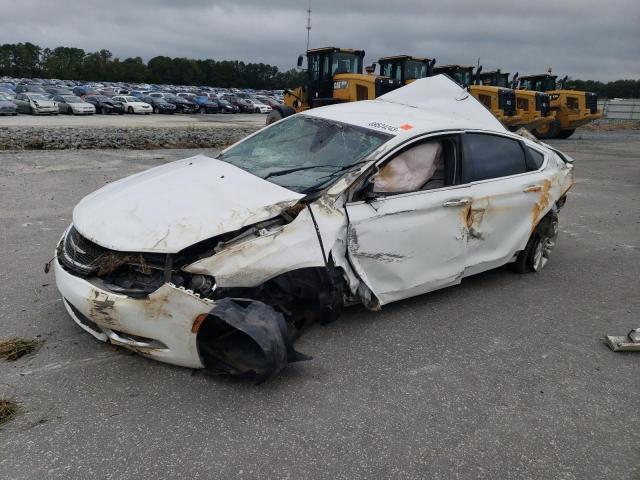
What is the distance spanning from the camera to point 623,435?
285 cm

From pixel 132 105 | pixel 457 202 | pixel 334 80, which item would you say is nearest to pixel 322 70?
pixel 334 80

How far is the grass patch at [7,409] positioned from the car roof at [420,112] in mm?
3025

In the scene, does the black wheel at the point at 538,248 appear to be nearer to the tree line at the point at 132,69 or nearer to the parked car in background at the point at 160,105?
the parked car in background at the point at 160,105

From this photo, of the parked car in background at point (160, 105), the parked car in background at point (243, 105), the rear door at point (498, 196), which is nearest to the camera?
the rear door at point (498, 196)

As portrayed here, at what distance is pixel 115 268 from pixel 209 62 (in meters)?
135

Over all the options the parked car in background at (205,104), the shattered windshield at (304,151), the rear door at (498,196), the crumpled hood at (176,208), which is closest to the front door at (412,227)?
the rear door at (498,196)

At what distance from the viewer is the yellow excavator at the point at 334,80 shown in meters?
18.0

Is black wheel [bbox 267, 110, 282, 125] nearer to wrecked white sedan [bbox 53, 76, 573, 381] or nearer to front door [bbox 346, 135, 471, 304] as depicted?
wrecked white sedan [bbox 53, 76, 573, 381]

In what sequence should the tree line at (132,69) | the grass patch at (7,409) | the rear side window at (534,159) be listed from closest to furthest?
1. the grass patch at (7,409)
2. the rear side window at (534,159)
3. the tree line at (132,69)

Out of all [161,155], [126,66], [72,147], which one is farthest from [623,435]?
[126,66]

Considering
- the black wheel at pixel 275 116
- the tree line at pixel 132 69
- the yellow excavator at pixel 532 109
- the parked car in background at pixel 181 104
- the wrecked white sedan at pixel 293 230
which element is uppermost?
the tree line at pixel 132 69

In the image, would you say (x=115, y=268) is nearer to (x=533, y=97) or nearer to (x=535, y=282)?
(x=535, y=282)

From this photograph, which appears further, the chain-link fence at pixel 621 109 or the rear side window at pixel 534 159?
the chain-link fence at pixel 621 109

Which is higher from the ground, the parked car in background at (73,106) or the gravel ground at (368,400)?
the parked car in background at (73,106)
